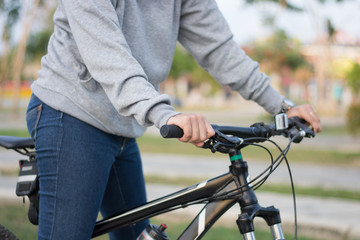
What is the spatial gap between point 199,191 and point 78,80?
593 millimetres

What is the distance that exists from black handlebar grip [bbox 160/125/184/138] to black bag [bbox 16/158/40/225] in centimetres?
73

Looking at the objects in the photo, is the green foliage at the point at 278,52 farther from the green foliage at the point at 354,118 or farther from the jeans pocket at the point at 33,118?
the jeans pocket at the point at 33,118

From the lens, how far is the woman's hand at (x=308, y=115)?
188 centimetres

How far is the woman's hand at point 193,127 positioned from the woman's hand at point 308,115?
641 millimetres

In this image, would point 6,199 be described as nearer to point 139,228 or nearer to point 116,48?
point 139,228

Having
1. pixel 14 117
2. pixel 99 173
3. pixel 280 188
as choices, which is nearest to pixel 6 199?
pixel 280 188

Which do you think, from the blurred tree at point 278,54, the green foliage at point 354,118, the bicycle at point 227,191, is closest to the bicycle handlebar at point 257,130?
the bicycle at point 227,191

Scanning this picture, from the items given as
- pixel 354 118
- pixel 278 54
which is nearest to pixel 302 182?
pixel 354 118

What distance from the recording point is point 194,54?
7.16ft

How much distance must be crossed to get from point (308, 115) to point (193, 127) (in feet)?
2.31

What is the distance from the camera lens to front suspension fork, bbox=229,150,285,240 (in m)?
1.53

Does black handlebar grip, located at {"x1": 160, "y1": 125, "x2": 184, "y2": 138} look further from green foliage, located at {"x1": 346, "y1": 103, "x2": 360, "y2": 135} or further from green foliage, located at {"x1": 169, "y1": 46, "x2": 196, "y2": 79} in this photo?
green foliage, located at {"x1": 169, "y1": 46, "x2": 196, "y2": 79}

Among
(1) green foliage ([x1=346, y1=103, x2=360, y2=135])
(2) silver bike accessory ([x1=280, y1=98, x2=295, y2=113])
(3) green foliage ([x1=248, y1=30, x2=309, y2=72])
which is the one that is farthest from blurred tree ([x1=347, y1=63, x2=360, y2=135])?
(3) green foliage ([x1=248, y1=30, x2=309, y2=72])

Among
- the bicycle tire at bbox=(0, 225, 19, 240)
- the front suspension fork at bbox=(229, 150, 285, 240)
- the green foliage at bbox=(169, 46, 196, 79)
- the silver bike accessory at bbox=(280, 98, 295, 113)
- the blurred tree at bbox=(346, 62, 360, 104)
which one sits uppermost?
the green foliage at bbox=(169, 46, 196, 79)
